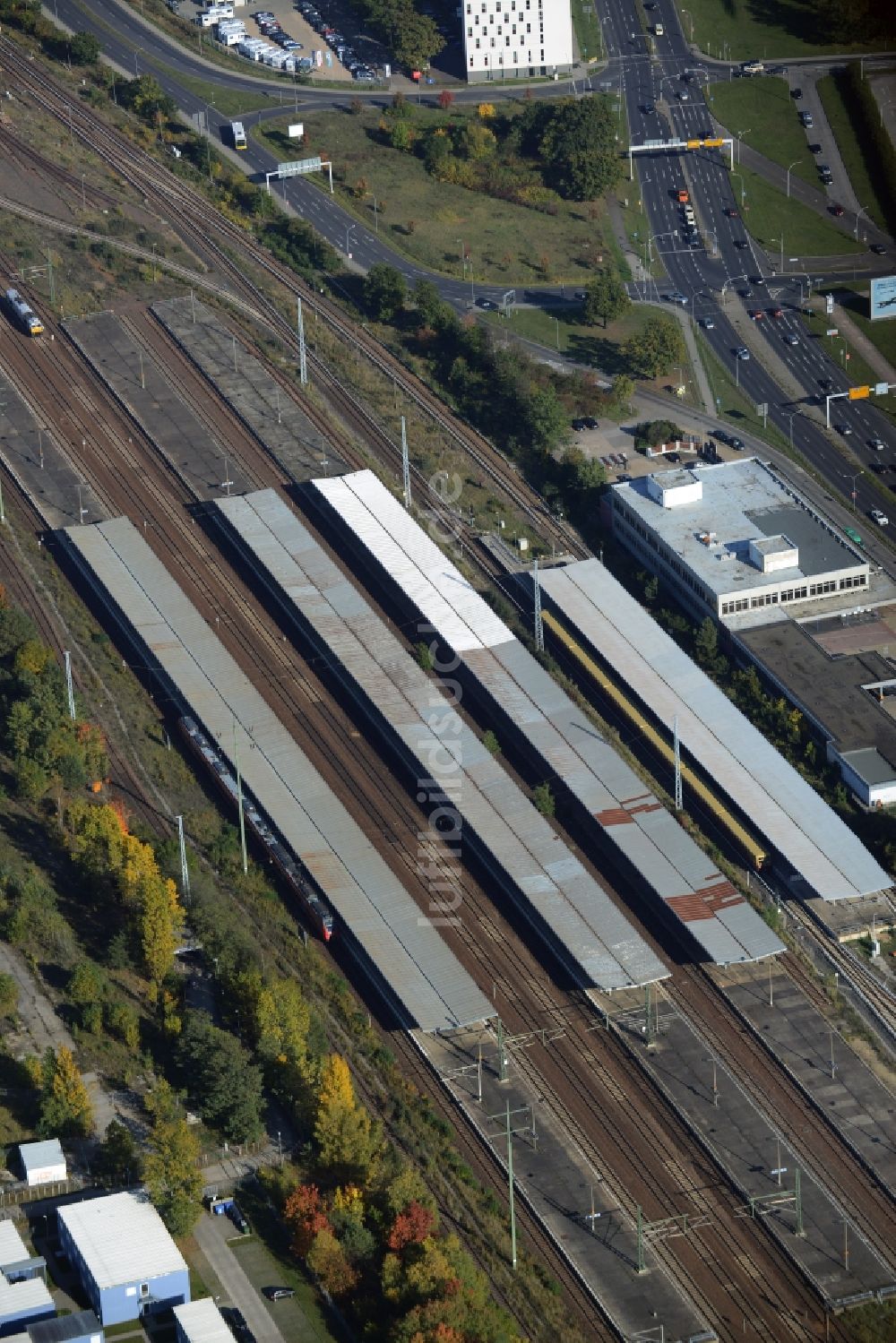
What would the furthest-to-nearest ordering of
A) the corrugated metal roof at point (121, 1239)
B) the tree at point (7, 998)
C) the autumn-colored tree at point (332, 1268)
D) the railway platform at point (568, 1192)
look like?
1. the tree at point (7, 998)
2. the railway platform at point (568, 1192)
3. the autumn-colored tree at point (332, 1268)
4. the corrugated metal roof at point (121, 1239)

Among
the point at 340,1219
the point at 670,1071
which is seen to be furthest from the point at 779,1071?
the point at 340,1219

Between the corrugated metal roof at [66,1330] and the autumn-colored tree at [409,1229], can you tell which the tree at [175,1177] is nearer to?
the corrugated metal roof at [66,1330]

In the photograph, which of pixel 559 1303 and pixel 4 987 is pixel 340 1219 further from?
pixel 4 987

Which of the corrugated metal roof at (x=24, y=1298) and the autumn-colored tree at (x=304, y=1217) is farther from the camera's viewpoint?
the autumn-colored tree at (x=304, y=1217)

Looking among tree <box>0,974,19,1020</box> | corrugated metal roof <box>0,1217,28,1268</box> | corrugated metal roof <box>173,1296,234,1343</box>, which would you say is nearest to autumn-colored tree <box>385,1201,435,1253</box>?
corrugated metal roof <box>173,1296,234,1343</box>

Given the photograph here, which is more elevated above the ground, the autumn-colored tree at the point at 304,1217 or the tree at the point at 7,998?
the tree at the point at 7,998

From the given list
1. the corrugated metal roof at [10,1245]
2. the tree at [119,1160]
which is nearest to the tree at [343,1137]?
the tree at [119,1160]

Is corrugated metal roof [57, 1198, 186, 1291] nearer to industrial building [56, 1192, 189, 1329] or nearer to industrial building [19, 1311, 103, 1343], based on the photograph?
industrial building [56, 1192, 189, 1329]
